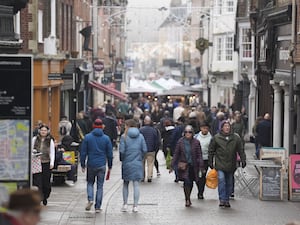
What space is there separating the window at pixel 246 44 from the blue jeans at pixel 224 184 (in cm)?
2853

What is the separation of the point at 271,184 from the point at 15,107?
8.19 metres

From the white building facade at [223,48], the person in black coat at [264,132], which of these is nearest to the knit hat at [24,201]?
the person in black coat at [264,132]

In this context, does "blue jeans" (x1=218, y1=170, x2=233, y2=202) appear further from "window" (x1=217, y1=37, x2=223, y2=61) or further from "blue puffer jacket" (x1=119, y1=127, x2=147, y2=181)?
"window" (x1=217, y1=37, x2=223, y2=61)

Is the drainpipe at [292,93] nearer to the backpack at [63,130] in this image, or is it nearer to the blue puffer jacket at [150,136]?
the blue puffer jacket at [150,136]

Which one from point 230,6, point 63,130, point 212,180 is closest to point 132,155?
point 212,180

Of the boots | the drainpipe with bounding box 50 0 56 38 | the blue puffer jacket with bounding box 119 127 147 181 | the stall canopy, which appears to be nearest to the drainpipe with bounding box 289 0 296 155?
the boots

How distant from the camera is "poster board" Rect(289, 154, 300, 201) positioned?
18625 mm

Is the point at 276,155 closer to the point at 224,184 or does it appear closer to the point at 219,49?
the point at 224,184

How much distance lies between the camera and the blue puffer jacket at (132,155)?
55.6 ft

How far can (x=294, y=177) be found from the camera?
61.6ft

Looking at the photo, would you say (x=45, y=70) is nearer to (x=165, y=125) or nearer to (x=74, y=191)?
(x=165, y=125)

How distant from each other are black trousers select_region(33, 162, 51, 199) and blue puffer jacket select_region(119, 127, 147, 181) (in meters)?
1.32

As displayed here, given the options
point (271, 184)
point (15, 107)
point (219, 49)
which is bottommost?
point (271, 184)

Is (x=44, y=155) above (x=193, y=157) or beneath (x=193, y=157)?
above
